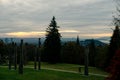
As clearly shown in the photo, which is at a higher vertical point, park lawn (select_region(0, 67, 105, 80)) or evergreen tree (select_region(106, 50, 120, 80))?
evergreen tree (select_region(106, 50, 120, 80))

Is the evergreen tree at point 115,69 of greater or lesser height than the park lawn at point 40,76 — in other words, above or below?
above

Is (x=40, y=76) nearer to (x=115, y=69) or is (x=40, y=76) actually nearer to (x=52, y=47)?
(x=115, y=69)

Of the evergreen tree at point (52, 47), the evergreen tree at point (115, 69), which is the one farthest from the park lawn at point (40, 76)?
the evergreen tree at point (52, 47)

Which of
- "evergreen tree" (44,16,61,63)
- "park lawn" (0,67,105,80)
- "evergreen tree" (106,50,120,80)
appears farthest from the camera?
"evergreen tree" (44,16,61,63)

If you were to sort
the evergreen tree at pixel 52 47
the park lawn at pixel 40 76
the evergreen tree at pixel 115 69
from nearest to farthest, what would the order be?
the evergreen tree at pixel 115 69 → the park lawn at pixel 40 76 → the evergreen tree at pixel 52 47

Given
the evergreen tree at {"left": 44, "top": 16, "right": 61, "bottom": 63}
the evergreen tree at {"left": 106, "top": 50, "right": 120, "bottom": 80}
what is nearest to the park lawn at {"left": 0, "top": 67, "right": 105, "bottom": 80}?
the evergreen tree at {"left": 106, "top": 50, "right": 120, "bottom": 80}

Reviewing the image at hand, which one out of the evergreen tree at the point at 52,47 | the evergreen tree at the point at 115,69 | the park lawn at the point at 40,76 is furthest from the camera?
the evergreen tree at the point at 52,47

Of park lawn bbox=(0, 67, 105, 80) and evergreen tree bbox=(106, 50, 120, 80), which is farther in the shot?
park lawn bbox=(0, 67, 105, 80)

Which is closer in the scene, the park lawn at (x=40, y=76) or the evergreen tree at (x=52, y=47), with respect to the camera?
the park lawn at (x=40, y=76)

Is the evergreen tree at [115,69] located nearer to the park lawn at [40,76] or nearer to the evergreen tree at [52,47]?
the park lawn at [40,76]

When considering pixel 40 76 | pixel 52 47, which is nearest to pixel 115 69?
pixel 40 76

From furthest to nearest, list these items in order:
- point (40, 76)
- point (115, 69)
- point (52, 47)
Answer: point (52, 47), point (40, 76), point (115, 69)

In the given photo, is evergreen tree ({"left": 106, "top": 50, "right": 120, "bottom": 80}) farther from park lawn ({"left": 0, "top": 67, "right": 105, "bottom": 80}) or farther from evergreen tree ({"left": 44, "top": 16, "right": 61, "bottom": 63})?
evergreen tree ({"left": 44, "top": 16, "right": 61, "bottom": 63})

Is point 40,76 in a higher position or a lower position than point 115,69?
lower
